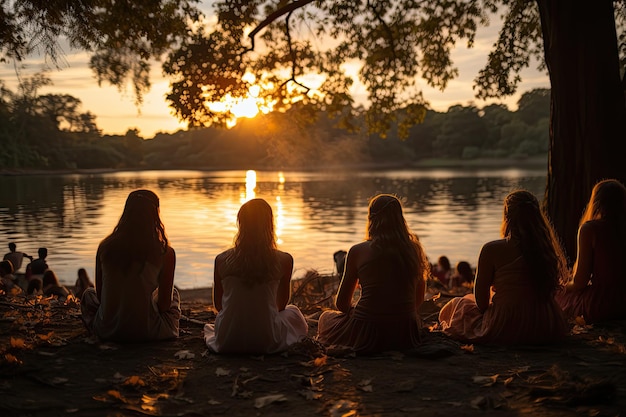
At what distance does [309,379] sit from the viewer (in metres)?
4.86

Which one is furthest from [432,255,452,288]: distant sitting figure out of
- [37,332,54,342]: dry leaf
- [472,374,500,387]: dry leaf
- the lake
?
[37,332,54,342]: dry leaf

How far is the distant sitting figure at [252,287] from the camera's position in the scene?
5.55 m

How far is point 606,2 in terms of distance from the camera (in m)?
9.38

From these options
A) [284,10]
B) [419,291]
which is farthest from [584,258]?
[284,10]

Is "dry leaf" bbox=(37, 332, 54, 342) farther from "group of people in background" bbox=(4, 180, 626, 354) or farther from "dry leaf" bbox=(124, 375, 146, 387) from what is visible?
"dry leaf" bbox=(124, 375, 146, 387)

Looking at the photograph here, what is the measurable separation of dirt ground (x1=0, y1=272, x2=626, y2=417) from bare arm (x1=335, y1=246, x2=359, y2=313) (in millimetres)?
486

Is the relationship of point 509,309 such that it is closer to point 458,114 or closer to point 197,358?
→ point 197,358

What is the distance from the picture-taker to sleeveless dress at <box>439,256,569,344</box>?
588 cm

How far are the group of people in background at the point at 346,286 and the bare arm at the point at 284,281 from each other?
0.03 ft

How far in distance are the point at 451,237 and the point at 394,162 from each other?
3513 inches

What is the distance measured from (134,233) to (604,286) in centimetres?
491

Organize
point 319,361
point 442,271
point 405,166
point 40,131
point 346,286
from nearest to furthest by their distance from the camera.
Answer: point 319,361 → point 346,286 → point 442,271 → point 40,131 → point 405,166

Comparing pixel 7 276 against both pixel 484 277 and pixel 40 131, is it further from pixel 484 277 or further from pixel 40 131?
pixel 40 131

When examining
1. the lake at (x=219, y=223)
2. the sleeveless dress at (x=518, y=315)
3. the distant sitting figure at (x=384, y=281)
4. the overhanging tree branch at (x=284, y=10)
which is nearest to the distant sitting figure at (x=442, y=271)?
the lake at (x=219, y=223)
